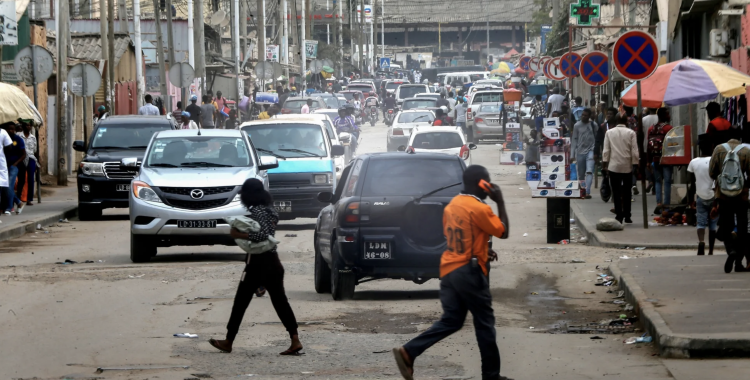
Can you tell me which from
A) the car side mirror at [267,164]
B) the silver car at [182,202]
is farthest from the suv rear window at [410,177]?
the car side mirror at [267,164]

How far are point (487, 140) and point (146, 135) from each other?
27.8 m

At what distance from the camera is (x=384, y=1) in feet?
482

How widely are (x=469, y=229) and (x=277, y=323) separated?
3.62 m

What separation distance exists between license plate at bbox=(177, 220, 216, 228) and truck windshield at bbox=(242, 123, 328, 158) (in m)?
5.58

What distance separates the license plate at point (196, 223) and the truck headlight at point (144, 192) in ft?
1.50

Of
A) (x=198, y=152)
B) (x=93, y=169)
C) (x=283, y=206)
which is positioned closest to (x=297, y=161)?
(x=283, y=206)

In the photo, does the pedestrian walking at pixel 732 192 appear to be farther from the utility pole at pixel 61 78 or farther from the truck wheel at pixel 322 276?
the utility pole at pixel 61 78

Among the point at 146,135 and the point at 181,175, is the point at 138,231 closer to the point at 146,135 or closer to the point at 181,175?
the point at 181,175

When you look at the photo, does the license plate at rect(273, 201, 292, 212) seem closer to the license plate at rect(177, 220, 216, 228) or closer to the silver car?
the silver car

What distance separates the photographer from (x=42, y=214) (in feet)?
74.0

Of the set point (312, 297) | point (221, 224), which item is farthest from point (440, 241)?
point (221, 224)

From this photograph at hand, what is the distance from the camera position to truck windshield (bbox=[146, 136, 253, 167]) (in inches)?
661

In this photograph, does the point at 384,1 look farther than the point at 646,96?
Yes

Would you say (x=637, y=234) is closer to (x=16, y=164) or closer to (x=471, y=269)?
(x=471, y=269)
